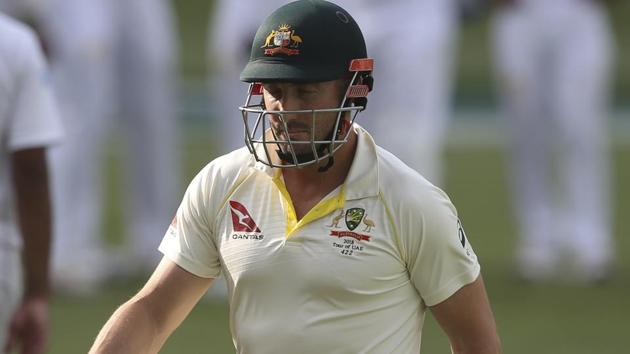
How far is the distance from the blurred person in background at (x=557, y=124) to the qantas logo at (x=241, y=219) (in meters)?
A: 5.90

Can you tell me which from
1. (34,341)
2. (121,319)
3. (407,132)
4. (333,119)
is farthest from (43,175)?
(407,132)

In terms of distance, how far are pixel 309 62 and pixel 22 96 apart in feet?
5.30

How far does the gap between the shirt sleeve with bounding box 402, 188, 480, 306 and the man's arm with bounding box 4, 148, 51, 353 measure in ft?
5.78

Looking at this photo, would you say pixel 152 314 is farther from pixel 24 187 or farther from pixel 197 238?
pixel 24 187

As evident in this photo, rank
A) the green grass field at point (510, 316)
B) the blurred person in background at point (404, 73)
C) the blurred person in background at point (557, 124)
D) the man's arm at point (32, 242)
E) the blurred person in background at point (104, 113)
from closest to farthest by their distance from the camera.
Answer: the man's arm at point (32, 242) → the green grass field at point (510, 316) → the blurred person in background at point (404, 73) → the blurred person in background at point (104, 113) → the blurred person in background at point (557, 124)

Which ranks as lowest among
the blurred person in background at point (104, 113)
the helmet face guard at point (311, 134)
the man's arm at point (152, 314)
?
the blurred person in background at point (104, 113)

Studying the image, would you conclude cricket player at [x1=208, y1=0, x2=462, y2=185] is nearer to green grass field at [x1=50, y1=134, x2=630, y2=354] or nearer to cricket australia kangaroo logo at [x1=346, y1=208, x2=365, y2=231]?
green grass field at [x1=50, y1=134, x2=630, y2=354]

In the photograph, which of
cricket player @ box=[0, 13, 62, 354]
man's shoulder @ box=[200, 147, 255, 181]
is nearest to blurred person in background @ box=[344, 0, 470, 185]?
cricket player @ box=[0, 13, 62, 354]

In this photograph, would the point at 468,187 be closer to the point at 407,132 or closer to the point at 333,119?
the point at 407,132

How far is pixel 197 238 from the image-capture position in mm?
4277

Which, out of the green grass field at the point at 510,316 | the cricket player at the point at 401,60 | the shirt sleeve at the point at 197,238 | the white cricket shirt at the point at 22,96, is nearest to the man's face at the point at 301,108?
the shirt sleeve at the point at 197,238

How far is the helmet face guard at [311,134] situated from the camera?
13.1 feet

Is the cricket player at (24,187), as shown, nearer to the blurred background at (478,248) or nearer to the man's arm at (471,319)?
the man's arm at (471,319)

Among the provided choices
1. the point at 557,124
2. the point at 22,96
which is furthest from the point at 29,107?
the point at 557,124
